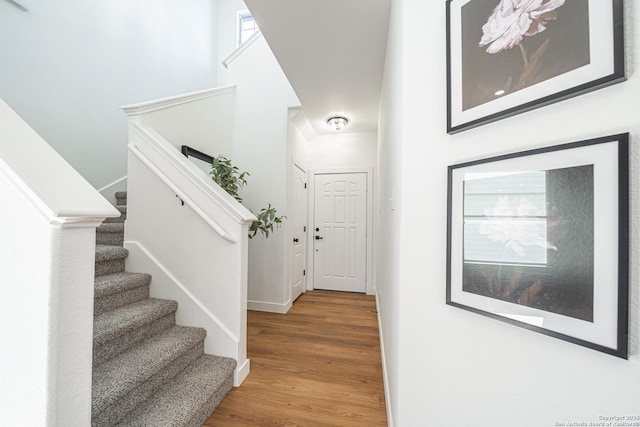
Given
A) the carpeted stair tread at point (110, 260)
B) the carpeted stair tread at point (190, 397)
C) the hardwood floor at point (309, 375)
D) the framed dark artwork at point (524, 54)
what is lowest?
the hardwood floor at point (309, 375)

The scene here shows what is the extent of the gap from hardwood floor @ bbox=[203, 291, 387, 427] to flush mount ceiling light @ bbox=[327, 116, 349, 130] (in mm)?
2469

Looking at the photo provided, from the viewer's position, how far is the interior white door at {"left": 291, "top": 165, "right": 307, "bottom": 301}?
11.1ft

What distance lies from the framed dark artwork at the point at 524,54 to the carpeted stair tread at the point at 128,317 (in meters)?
1.92

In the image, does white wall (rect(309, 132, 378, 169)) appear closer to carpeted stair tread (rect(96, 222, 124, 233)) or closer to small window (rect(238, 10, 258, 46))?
small window (rect(238, 10, 258, 46))

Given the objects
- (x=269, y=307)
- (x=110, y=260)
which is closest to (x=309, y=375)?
(x=269, y=307)

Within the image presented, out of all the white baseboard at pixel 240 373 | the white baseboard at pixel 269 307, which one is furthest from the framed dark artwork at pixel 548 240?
the white baseboard at pixel 269 307

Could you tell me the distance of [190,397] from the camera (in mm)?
1369

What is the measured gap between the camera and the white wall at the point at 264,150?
3.07 meters

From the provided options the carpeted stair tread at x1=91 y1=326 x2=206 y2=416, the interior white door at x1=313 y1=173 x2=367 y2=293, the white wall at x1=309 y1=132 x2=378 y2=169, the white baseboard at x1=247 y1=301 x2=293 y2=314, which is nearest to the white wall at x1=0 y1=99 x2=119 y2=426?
the carpeted stair tread at x1=91 y1=326 x2=206 y2=416

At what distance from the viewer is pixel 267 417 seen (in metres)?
1.45

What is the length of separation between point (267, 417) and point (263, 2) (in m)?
2.56

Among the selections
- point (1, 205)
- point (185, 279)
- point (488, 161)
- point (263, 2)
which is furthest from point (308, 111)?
point (1, 205)

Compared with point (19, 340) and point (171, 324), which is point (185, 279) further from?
point (19, 340)

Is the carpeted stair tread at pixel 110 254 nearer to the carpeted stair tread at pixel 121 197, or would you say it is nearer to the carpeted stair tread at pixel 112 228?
the carpeted stair tread at pixel 112 228
